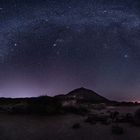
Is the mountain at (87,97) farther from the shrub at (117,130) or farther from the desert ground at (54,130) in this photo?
the shrub at (117,130)

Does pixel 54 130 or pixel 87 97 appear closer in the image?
pixel 54 130

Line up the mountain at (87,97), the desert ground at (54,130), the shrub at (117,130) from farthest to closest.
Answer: the mountain at (87,97) → the shrub at (117,130) → the desert ground at (54,130)

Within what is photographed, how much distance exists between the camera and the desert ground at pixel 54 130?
20.8 metres

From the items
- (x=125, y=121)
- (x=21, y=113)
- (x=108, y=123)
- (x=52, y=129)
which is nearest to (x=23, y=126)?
(x=52, y=129)

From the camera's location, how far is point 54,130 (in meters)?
22.9

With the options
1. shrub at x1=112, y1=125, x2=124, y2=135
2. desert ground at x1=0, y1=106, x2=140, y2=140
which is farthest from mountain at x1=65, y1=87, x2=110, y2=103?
shrub at x1=112, y1=125, x2=124, y2=135

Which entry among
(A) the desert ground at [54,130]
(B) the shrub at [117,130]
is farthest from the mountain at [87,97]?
(B) the shrub at [117,130]

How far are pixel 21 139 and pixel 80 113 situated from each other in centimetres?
1181

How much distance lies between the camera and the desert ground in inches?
821

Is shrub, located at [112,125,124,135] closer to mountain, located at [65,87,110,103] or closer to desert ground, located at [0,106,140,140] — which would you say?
desert ground, located at [0,106,140,140]

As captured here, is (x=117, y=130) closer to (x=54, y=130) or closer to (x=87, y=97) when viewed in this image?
(x=54, y=130)

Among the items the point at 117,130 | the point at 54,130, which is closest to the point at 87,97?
the point at 54,130

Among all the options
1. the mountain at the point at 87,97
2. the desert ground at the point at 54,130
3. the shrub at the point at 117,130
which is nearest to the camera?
the desert ground at the point at 54,130

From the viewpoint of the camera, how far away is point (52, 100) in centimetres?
3197
